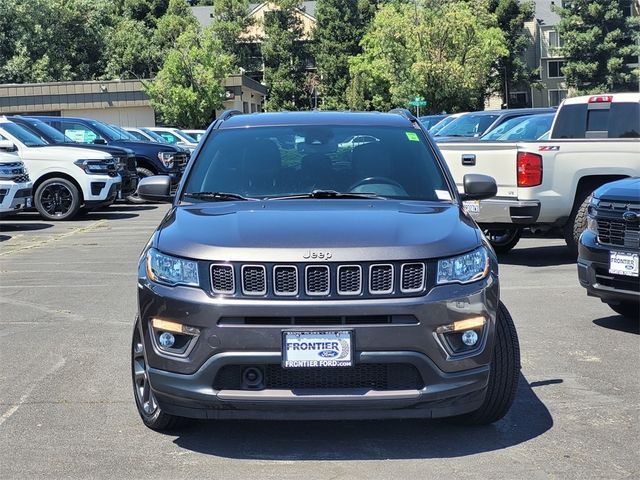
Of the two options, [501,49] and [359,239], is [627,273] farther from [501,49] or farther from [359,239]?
[501,49]

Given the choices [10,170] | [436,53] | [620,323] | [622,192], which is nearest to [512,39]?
[436,53]

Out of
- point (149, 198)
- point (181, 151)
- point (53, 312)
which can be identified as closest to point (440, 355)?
point (149, 198)

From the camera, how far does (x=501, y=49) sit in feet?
223

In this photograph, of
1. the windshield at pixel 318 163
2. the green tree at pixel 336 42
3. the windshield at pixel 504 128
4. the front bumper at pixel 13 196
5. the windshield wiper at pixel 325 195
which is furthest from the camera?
the green tree at pixel 336 42

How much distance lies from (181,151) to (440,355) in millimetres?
18924

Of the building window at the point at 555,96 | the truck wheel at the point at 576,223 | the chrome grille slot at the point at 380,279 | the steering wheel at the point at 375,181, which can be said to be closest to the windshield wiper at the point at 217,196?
the steering wheel at the point at 375,181

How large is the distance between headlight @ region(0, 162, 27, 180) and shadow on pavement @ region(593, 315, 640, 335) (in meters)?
10.7

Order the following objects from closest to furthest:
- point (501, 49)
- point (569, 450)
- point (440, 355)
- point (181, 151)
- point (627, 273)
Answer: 1. point (440, 355)
2. point (569, 450)
3. point (627, 273)
4. point (181, 151)
5. point (501, 49)

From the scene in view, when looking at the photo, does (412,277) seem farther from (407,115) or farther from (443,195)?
(407,115)

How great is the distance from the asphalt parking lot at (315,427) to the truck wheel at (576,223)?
Answer: 7.88 ft

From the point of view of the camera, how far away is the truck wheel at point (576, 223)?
10977 millimetres

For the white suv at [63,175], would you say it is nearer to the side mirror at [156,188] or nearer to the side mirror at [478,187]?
the side mirror at [156,188]

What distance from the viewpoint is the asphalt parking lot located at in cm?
448

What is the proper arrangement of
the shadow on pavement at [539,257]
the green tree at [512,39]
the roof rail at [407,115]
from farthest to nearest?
1. the green tree at [512,39]
2. the shadow on pavement at [539,257]
3. the roof rail at [407,115]
